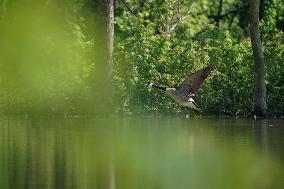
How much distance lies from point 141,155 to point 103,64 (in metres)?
14.5

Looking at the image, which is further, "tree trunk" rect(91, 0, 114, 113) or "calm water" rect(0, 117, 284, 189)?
"tree trunk" rect(91, 0, 114, 113)

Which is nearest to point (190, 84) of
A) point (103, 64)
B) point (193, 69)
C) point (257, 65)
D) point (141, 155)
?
point (141, 155)

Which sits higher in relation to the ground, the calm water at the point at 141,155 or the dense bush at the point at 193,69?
the dense bush at the point at 193,69

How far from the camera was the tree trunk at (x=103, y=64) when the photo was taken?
35.1 m

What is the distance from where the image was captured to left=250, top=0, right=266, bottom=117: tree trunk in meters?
34.1

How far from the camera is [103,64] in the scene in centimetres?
3550

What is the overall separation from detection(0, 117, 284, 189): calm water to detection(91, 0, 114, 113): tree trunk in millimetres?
3812

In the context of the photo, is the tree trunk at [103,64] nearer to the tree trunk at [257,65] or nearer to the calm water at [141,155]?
the calm water at [141,155]

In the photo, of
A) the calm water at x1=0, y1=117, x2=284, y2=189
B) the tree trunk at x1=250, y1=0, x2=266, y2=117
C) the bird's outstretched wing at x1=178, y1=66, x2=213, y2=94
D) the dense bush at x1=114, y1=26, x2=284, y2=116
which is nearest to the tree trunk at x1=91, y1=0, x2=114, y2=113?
the dense bush at x1=114, y1=26, x2=284, y2=116

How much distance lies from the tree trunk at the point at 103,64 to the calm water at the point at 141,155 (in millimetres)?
3812

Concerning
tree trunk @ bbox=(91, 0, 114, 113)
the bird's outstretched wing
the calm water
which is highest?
tree trunk @ bbox=(91, 0, 114, 113)

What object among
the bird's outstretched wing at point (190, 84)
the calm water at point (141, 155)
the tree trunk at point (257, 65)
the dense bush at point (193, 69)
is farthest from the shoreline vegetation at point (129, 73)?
the bird's outstretched wing at point (190, 84)

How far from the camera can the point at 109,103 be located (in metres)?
35.4

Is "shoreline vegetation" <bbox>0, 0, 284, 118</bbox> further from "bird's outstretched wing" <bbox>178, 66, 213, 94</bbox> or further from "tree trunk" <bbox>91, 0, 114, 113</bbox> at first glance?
"bird's outstretched wing" <bbox>178, 66, 213, 94</bbox>
